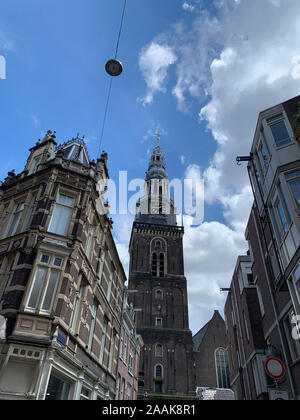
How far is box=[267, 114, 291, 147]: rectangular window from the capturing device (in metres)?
15.1

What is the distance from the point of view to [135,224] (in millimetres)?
65875

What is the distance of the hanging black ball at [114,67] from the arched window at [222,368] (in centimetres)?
5481

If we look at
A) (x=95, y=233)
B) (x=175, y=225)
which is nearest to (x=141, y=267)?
(x=175, y=225)

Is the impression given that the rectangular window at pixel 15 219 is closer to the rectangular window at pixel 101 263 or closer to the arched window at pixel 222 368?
the rectangular window at pixel 101 263

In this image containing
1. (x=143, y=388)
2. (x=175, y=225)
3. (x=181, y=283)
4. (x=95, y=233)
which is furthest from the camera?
(x=175, y=225)

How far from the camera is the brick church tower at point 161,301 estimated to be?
1837 inches

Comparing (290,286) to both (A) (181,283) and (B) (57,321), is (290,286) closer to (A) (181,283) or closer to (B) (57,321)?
(B) (57,321)

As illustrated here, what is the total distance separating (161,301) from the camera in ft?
182

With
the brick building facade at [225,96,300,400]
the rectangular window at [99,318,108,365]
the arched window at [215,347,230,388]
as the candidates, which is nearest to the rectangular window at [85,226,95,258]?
the rectangular window at [99,318,108,365]

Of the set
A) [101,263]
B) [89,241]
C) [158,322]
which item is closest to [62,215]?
A: [89,241]

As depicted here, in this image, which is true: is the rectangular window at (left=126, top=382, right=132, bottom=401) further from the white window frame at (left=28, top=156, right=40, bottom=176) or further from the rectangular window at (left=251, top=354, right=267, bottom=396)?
the white window frame at (left=28, top=156, right=40, bottom=176)

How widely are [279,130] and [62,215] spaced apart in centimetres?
1176

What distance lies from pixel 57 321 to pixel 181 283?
4823 centimetres
